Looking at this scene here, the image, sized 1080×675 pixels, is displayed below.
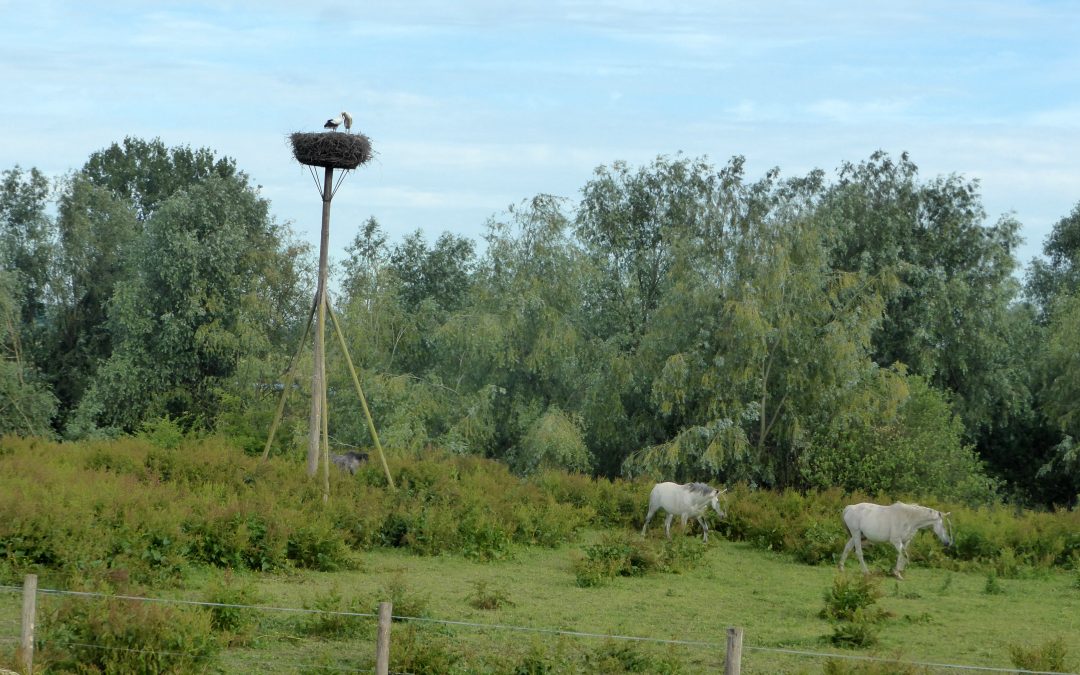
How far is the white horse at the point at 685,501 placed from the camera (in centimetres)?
1942

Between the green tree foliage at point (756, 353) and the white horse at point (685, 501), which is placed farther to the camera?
the green tree foliage at point (756, 353)

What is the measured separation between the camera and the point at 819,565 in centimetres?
1850

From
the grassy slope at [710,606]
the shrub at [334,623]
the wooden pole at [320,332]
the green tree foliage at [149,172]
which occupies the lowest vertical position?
the grassy slope at [710,606]

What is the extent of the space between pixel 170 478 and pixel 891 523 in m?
11.9

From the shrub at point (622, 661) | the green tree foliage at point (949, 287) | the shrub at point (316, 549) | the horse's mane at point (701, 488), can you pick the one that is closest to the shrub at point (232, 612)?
the shrub at point (622, 661)

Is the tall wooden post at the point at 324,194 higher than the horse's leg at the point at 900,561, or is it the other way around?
the tall wooden post at the point at 324,194

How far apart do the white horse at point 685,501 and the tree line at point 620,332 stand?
209 inches

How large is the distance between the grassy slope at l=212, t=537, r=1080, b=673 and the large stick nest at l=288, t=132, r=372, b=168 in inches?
252

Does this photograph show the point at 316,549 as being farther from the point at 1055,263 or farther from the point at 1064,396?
the point at 1055,263

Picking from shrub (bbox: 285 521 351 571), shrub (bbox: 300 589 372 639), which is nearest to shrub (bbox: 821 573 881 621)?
shrub (bbox: 300 589 372 639)

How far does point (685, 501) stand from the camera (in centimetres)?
1955

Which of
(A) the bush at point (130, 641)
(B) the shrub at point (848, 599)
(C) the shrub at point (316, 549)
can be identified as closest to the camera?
(A) the bush at point (130, 641)

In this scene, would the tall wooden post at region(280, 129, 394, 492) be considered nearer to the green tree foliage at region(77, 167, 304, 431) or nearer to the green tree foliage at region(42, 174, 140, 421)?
the green tree foliage at region(77, 167, 304, 431)

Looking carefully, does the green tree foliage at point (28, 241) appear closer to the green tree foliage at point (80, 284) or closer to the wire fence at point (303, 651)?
the green tree foliage at point (80, 284)
